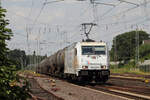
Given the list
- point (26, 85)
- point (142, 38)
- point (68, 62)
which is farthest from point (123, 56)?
point (26, 85)

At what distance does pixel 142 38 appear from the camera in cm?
11738

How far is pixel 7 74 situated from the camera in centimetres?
645

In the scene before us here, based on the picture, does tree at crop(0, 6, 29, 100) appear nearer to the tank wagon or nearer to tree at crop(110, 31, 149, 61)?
the tank wagon

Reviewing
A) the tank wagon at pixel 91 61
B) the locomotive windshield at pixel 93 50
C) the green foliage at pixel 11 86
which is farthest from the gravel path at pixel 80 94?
the green foliage at pixel 11 86

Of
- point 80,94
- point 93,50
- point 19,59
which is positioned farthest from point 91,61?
point 19,59

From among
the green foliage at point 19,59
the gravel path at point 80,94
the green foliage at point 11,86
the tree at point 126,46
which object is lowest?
the gravel path at point 80,94

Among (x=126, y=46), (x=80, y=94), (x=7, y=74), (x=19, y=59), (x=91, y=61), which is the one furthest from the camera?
(x=126, y=46)

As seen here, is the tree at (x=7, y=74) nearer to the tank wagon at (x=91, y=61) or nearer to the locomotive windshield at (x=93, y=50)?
the tank wagon at (x=91, y=61)

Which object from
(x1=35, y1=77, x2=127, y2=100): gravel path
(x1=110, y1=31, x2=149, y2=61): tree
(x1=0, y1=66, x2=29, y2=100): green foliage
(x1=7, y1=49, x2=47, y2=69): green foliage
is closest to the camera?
(x1=0, y1=66, x2=29, y2=100): green foliage

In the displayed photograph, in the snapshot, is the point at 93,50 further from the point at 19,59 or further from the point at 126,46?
the point at 126,46

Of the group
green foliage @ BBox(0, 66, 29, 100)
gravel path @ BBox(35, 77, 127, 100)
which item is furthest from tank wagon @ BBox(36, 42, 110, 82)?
green foliage @ BBox(0, 66, 29, 100)

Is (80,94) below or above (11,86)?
below

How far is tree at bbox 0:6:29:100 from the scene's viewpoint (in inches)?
252

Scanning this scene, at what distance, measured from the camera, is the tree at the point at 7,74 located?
6.41m
